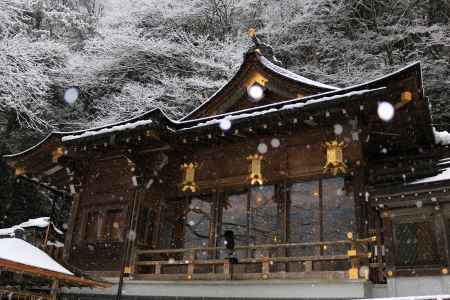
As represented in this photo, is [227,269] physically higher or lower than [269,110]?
lower

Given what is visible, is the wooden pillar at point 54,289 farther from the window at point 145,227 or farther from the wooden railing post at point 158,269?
the window at point 145,227

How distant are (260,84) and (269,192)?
125 inches

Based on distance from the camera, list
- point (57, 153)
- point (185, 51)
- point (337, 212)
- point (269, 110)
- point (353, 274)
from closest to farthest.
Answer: point (353, 274) < point (269, 110) < point (337, 212) < point (57, 153) < point (185, 51)

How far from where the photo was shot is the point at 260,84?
12.3 m

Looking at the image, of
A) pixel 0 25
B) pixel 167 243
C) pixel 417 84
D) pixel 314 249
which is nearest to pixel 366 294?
pixel 314 249

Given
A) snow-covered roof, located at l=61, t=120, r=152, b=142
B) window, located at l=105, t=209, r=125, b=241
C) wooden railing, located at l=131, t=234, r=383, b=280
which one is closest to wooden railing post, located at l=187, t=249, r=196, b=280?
wooden railing, located at l=131, t=234, r=383, b=280

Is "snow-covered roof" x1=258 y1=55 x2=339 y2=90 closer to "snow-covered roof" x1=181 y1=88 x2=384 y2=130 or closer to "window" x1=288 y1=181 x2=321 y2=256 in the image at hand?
"snow-covered roof" x1=181 y1=88 x2=384 y2=130

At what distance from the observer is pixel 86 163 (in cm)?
1356

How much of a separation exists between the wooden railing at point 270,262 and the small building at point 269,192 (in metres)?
0.03

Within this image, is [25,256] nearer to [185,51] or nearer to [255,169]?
[255,169]

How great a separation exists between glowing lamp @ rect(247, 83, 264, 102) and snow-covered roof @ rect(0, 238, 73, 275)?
6743 millimetres

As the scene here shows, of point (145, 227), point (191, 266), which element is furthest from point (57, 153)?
point (191, 266)

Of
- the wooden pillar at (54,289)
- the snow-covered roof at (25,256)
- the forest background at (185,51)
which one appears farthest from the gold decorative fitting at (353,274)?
the forest background at (185,51)

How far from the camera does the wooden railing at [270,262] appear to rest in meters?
8.82
